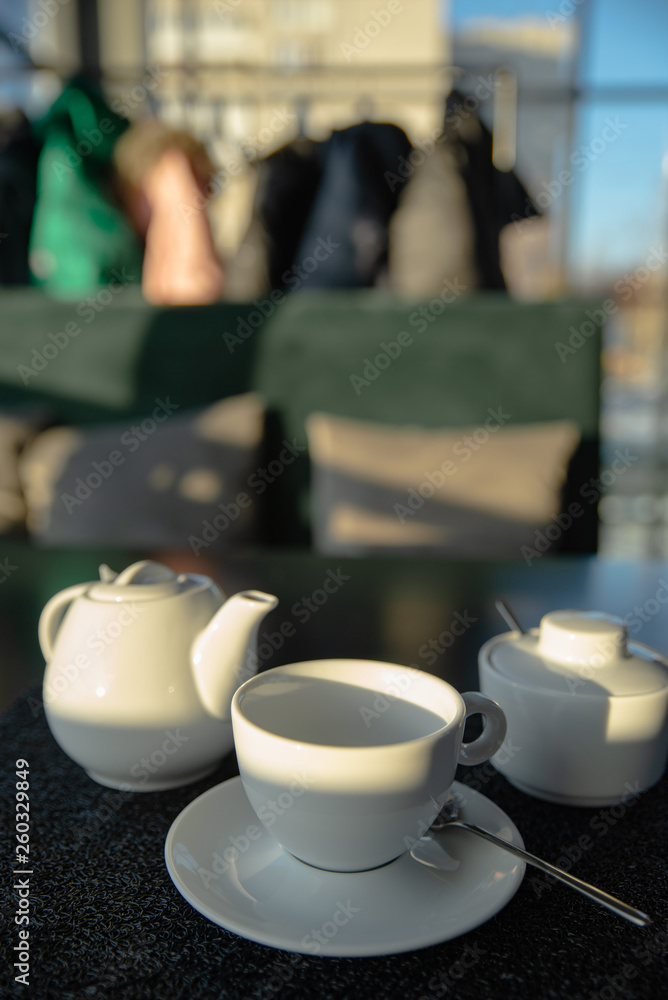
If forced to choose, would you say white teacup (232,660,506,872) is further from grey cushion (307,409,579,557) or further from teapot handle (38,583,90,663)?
grey cushion (307,409,579,557)

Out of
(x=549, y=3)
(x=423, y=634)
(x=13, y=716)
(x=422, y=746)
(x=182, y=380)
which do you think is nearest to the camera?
(x=422, y=746)

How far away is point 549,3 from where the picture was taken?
3.06m

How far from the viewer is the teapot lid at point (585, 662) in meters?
0.47

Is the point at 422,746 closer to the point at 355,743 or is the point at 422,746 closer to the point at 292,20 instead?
the point at 355,743

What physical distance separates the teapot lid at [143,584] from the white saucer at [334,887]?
137 millimetres

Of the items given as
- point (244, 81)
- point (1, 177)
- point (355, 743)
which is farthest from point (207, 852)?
point (244, 81)

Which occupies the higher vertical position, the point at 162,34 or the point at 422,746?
the point at 162,34

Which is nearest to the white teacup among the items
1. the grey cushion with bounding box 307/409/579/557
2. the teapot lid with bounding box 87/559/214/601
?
the teapot lid with bounding box 87/559/214/601

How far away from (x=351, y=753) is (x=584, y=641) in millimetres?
204

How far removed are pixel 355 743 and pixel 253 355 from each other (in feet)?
5.20

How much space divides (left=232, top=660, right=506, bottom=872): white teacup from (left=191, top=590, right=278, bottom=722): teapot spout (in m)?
0.06

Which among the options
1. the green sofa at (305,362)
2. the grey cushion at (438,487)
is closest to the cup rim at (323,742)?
the grey cushion at (438,487)

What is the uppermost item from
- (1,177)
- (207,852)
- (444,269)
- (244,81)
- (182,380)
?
(244,81)

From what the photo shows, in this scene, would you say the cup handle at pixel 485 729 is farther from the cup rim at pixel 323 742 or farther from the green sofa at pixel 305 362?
the green sofa at pixel 305 362
